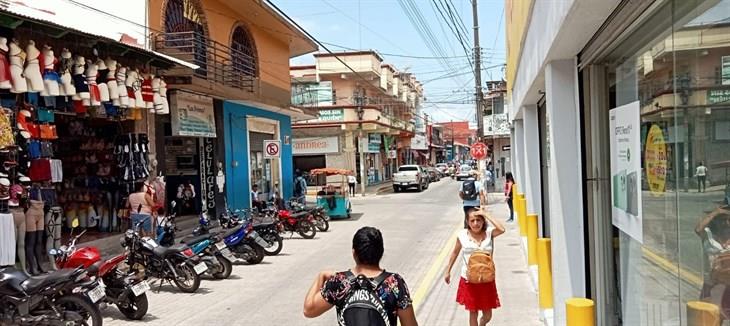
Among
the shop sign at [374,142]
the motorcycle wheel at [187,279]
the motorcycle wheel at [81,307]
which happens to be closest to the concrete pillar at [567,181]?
the motorcycle wheel at [81,307]

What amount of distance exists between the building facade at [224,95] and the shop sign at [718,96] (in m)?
13.3

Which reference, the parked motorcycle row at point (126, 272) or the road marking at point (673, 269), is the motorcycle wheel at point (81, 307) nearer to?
the parked motorcycle row at point (126, 272)

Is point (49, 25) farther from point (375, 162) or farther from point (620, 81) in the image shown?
point (375, 162)

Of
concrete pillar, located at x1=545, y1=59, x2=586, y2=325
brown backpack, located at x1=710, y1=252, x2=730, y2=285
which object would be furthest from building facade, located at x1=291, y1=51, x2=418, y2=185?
brown backpack, located at x1=710, y1=252, x2=730, y2=285

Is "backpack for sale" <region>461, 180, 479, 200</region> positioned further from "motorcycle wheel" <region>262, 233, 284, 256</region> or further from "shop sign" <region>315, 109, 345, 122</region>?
"shop sign" <region>315, 109, 345, 122</region>

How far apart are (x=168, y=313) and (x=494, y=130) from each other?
3375 cm

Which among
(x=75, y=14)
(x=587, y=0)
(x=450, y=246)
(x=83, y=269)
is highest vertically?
(x=75, y=14)

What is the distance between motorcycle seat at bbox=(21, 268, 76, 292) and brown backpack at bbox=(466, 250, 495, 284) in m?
4.31

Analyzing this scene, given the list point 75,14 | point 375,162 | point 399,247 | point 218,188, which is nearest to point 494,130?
point 375,162

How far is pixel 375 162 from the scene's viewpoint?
153 feet

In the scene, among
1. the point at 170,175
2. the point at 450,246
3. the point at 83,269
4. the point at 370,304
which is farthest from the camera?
the point at 170,175

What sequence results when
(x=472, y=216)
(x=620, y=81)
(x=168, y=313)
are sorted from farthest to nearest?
(x=168, y=313), (x=472, y=216), (x=620, y=81)

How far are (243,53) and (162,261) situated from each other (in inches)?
524

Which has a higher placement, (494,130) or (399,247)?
(494,130)
